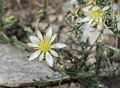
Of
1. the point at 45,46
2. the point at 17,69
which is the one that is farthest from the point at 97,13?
the point at 17,69

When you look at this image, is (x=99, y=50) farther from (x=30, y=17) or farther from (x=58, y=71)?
(x=30, y=17)

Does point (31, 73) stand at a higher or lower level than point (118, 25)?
lower

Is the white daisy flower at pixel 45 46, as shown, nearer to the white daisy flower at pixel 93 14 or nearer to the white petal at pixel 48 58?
the white petal at pixel 48 58

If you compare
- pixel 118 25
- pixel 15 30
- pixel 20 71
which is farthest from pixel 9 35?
pixel 118 25

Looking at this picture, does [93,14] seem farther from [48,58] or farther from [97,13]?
[48,58]

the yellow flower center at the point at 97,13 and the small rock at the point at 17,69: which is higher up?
the yellow flower center at the point at 97,13

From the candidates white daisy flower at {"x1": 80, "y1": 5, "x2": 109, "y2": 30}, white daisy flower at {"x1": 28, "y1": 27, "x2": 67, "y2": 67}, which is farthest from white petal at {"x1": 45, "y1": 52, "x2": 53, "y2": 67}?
white daisy flower at {"x1": 80, "y1": 5, "x2": 109, "y2": 30}

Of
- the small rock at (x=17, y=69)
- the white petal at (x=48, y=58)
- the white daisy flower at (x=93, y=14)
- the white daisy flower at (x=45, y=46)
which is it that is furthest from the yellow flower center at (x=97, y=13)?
the small rock at (x=17, y=69)

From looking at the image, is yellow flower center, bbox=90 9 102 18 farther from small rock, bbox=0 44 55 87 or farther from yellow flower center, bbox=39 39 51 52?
small rock, bbox=0 44 55 87
